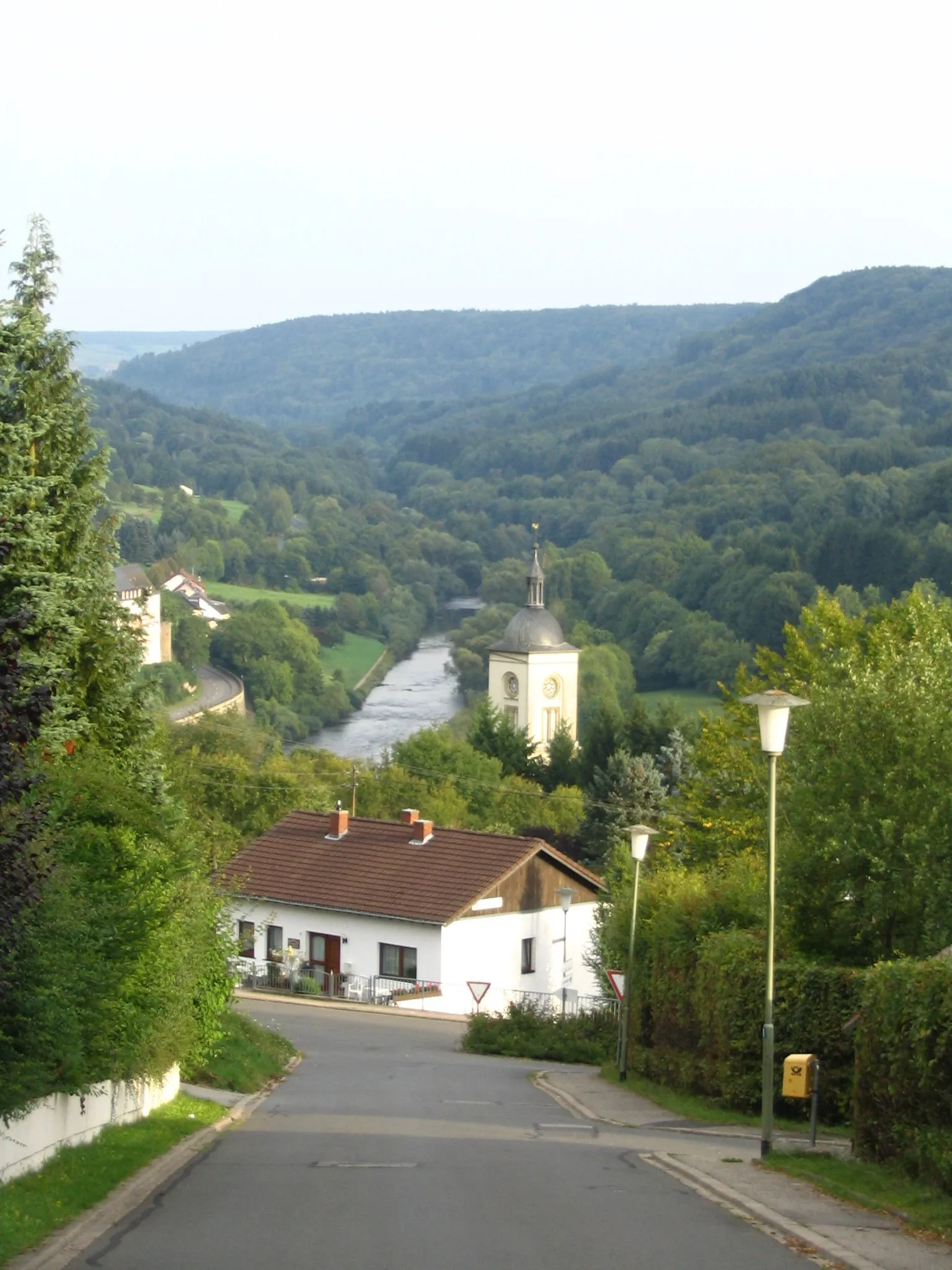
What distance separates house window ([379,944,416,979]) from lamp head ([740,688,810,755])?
2912cm

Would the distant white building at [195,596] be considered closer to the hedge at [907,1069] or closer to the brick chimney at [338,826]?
the brick chimney at [338,826]

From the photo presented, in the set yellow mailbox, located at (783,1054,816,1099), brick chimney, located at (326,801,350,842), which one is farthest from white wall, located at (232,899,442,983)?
yellow mailbox, located at (783,1054,816,1099)

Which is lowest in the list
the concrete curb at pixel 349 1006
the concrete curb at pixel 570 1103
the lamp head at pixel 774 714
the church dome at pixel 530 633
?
the concrete curb at pixel 349 1006

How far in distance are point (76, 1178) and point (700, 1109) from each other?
10293 mm

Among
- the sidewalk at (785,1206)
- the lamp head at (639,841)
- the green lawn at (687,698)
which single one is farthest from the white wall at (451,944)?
the green lawn at (687,698)

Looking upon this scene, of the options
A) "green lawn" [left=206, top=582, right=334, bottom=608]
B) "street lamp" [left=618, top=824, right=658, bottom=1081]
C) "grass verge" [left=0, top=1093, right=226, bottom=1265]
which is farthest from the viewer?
"green lawn" [left=206, top=582, right=334, bottom=608]

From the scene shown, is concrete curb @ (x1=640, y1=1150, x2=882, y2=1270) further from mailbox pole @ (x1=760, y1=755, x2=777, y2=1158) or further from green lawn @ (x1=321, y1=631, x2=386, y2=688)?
green lawn @ (x1=321, y1=631, x2=386, y2=688)

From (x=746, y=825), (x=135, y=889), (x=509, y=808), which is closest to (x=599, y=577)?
(x=509, y=808)

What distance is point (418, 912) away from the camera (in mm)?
42969

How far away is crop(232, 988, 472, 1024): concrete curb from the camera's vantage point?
132ft

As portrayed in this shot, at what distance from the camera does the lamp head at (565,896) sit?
1698 inches

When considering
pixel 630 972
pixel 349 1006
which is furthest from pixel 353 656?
pixel 630 972

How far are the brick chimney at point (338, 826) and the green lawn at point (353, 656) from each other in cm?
9061

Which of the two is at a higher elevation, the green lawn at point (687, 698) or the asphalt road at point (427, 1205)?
the green lawn at point (687, 698)
